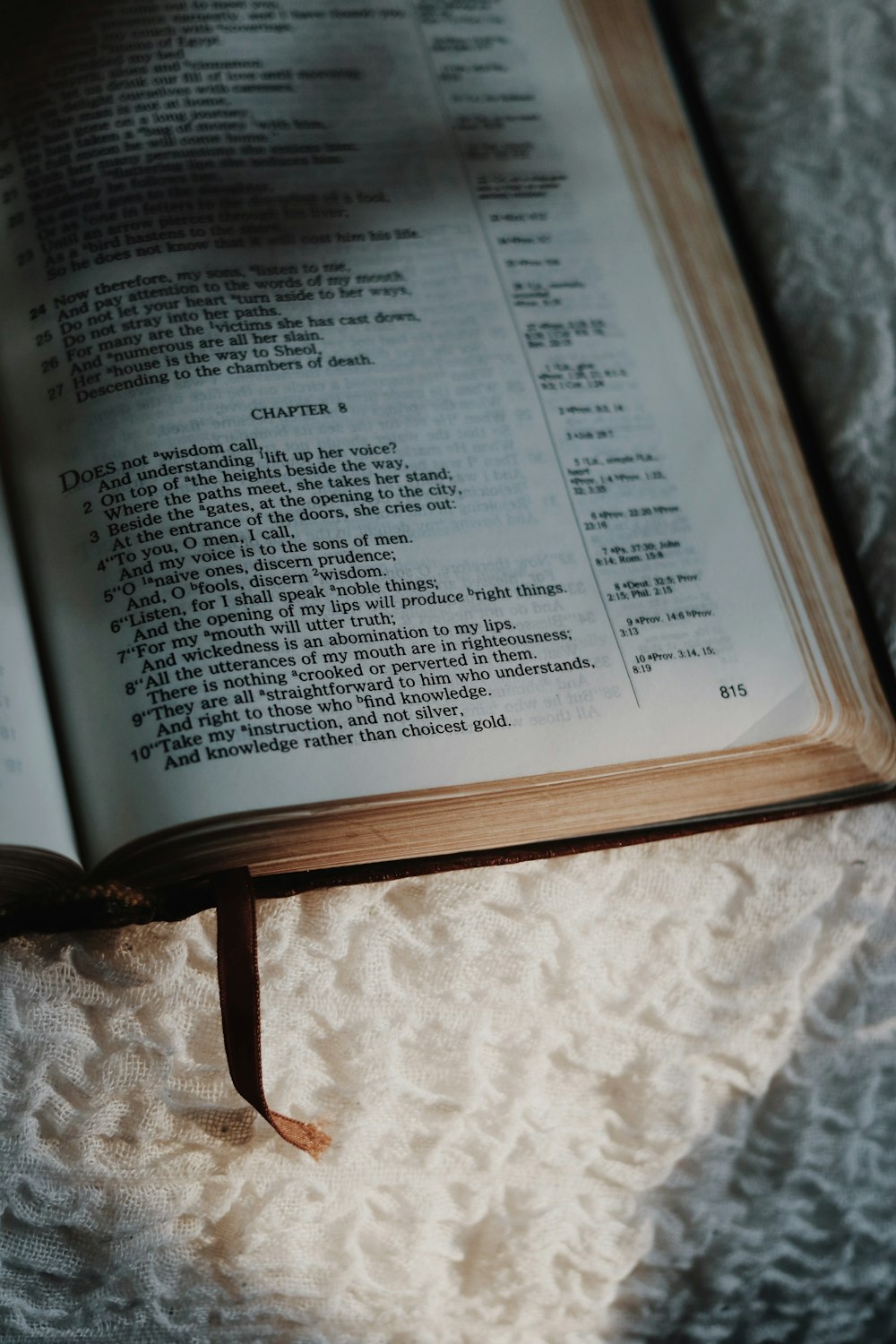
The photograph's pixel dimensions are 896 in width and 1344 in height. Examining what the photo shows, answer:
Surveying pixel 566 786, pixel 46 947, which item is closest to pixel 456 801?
pixel 566 786

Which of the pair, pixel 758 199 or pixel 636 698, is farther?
pixel 758 199

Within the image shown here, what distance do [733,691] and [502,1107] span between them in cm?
19

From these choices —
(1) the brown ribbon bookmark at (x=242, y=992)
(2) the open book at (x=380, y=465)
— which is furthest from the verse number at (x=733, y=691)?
(1) the brown ribbon bookmark at (x=242, y=992)

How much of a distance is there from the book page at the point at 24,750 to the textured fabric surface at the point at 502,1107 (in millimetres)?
52

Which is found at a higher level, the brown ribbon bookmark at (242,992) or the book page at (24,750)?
the book page at (24,750)

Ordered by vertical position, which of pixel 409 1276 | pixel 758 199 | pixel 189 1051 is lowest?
pixel 409 1276

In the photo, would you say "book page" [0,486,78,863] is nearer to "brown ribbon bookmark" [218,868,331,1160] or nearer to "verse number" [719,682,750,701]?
"brown ribbon bookmark" [218,868,331,1160]

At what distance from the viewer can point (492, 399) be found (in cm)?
47

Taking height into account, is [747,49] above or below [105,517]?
above

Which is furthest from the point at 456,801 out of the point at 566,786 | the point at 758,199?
the point at 758,199

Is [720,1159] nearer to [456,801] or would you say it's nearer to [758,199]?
[456,801]

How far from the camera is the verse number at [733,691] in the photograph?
44 centimetres

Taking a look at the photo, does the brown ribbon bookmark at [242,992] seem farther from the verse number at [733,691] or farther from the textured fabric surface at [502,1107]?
the verse number at [733,691]

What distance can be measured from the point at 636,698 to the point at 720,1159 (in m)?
0.20
